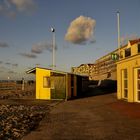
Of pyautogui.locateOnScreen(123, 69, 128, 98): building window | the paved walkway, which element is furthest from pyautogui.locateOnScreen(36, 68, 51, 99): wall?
the paved walkway

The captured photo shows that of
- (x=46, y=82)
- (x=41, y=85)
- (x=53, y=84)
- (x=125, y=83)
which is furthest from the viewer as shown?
(x=41, y=85)

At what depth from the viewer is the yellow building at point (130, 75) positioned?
68.3 ft

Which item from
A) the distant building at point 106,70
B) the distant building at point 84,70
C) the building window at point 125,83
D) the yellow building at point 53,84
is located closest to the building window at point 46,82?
the yellow building at point 53,84

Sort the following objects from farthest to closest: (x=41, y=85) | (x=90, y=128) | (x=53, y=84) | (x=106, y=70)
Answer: (x=106, y=70)
(x=41, y=85)
(x=53, y=84)
(x=90, y=128)

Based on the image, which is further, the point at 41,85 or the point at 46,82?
the point at 41,85

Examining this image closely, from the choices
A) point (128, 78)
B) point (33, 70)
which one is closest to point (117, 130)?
point (128, 78)

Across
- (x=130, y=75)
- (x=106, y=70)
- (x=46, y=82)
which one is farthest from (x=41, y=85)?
(x=106, y=70)

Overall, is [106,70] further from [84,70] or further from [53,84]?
[53,84]

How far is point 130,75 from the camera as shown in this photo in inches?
861

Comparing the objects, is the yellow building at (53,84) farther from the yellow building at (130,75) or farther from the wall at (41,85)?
the yellow building at (130,75)

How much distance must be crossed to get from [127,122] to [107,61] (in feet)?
129

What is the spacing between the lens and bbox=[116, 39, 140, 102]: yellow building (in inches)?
819

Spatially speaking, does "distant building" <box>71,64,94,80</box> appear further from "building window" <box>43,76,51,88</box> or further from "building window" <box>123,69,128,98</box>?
"building window" <box>123,69,128,98</box>

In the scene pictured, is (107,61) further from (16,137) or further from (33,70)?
(16,137)
